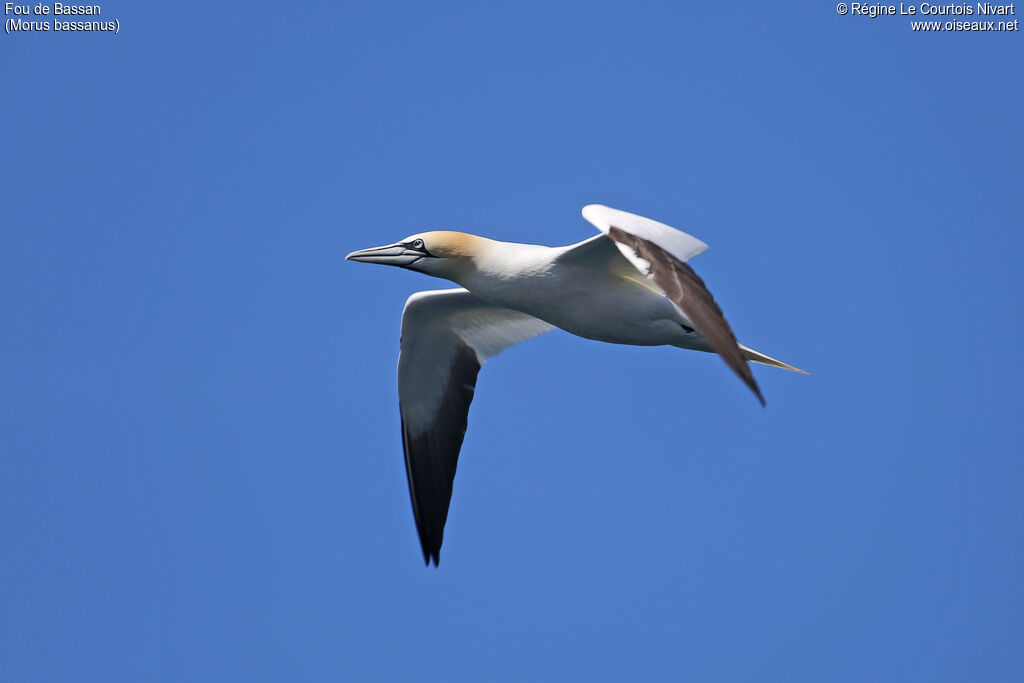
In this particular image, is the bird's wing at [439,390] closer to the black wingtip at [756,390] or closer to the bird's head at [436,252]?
the bird's head at [436,252]

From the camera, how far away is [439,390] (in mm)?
13711

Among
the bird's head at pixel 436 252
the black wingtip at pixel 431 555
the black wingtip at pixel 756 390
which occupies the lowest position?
the black wingtip at pixel 431 555

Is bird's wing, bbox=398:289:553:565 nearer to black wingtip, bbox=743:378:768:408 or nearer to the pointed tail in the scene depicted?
the pointed tail

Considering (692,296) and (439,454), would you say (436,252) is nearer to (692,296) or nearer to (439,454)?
(439,454)

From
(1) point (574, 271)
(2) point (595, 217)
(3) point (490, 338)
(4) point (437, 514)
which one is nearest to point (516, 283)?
(1) point (574, 271)

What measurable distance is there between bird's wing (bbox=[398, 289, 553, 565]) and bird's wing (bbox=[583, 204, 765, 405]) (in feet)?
10.4

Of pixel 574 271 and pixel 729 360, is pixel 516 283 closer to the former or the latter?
pixel 574 271

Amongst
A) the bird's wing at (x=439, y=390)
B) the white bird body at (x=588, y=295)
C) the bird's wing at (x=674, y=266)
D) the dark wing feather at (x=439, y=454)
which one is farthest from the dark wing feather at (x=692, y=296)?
the dark wing feather at (x=439, y=454)

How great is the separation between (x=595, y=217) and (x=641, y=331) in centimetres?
159

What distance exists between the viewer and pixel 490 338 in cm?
1352

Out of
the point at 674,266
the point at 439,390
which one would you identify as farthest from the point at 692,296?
the point at 439,390

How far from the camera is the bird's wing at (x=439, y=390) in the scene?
13.4 meters

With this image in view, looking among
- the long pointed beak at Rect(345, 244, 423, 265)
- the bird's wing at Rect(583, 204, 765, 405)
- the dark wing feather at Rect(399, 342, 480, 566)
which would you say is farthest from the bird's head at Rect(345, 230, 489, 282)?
the dark wing feather at Rect(399, 342, 480, 566)

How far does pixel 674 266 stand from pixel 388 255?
373cm
